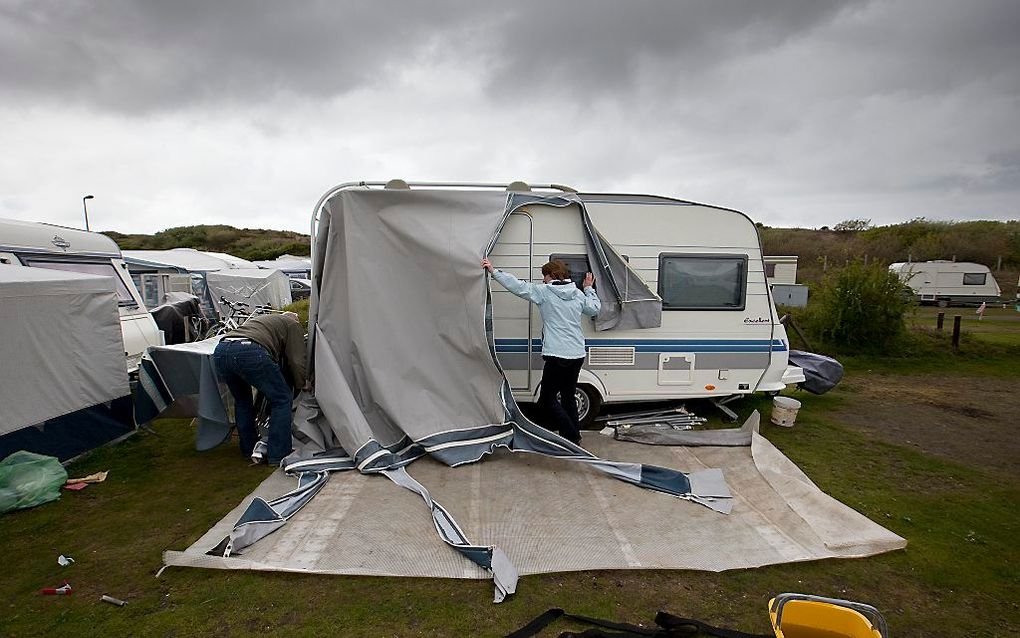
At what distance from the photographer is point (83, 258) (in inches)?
283

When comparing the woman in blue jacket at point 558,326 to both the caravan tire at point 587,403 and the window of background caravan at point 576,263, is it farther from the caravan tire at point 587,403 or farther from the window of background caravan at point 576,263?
the caravan tire at point 587,403

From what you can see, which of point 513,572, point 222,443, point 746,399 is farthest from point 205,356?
point 746,399

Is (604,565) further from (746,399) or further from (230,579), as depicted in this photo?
(746,399)

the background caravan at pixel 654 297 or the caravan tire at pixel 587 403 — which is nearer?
the background caravan at pixel 654 297

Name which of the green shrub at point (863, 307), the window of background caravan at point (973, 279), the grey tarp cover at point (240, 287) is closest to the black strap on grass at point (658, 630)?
the green shrub at point (863, 307)

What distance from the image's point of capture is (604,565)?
335cm

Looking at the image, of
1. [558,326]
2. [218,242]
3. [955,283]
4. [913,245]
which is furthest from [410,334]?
[218,242]

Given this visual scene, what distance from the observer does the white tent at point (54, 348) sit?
14.3 feet

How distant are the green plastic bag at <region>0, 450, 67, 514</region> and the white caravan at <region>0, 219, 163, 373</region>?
174 cm

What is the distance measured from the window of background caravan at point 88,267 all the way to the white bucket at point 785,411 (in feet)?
27.8

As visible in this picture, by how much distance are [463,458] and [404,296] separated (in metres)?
1.69

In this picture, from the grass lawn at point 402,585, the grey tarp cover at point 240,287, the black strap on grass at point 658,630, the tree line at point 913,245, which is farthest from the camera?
the tree line at point 913,245

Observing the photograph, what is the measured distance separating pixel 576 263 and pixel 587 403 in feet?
5.46

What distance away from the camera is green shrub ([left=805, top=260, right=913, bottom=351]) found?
10.8 metres
